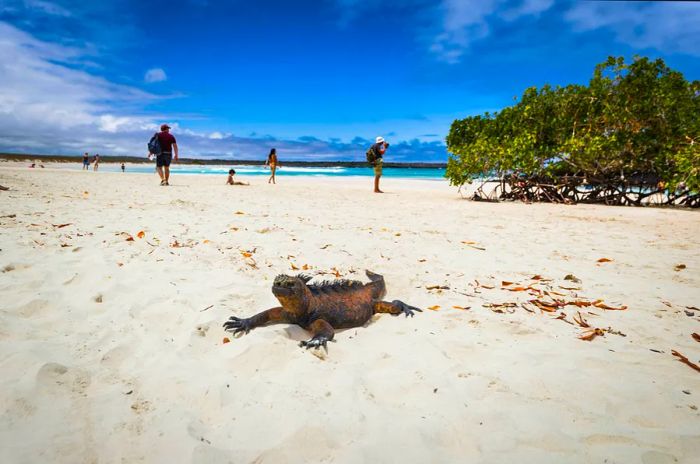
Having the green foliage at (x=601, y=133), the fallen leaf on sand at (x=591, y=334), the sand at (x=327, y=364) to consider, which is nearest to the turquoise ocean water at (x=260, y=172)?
the green foliage at (x=601, y=133)

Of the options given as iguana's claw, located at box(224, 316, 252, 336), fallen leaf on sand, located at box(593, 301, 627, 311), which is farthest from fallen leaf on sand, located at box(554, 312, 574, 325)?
iguana's claw, located at box(224, 316, 252, 336)

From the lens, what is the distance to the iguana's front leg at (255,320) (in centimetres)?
316

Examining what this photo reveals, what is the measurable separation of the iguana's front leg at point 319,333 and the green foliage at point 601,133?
14425mm

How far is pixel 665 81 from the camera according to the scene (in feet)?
44.2

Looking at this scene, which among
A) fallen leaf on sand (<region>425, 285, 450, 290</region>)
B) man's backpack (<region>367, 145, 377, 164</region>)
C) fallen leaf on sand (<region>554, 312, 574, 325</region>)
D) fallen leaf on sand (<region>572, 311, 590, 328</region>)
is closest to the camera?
fallen leaf on sand (<region>572, 311, 590, 328</region>)

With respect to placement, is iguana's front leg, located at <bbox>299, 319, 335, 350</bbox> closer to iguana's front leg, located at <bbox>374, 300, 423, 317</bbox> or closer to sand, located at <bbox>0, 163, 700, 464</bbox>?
sand, located at <bbox>0, 163, 700, 464</bbox>

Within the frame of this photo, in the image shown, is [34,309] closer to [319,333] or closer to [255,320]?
[255,320]

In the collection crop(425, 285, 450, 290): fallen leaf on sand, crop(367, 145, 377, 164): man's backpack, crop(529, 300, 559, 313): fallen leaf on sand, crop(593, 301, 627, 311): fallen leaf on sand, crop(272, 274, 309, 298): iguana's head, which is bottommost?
crop(425, 285, 450, 290): fallen leaf on sand

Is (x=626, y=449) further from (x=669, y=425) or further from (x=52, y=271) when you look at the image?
(x=52, y=271)

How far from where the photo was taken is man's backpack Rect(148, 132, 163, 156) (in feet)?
44.7

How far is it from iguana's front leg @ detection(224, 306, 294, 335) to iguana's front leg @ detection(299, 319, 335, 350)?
0.98 feet

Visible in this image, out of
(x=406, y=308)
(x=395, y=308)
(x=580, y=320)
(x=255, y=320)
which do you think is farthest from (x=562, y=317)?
(x=255, y=320)

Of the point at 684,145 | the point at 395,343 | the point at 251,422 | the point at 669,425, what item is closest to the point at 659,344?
the point at 669,425

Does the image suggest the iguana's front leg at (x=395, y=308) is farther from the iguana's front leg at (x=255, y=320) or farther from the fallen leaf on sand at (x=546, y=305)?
the fallen leaf on sand at (x=546, y=305)
